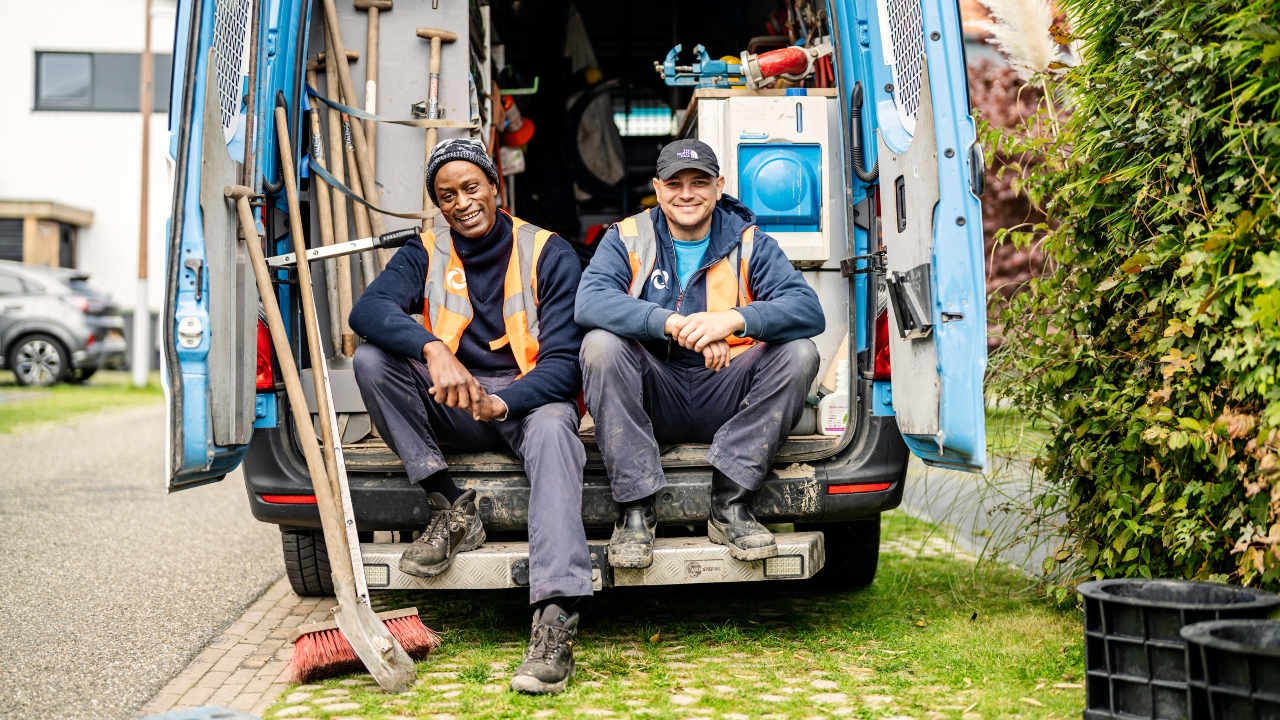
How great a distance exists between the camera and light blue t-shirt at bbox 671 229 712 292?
11.4ft

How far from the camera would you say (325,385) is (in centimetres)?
313

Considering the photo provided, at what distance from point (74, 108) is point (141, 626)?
73.7 ft

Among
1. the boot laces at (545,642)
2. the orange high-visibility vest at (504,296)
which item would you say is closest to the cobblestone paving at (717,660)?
the boot laces at (545,642)

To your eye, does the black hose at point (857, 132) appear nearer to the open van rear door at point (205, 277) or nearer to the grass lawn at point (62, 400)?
the open van rear door at point (205, 277)

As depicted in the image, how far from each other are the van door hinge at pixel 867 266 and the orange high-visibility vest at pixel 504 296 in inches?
39.4

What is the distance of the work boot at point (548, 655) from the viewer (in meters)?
2.73

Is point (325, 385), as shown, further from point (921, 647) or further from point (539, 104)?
Result: point (539, 104)

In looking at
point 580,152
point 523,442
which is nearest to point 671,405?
point 523,442

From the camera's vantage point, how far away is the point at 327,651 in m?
2.92

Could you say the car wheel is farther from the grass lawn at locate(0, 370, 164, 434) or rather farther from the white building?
the white building

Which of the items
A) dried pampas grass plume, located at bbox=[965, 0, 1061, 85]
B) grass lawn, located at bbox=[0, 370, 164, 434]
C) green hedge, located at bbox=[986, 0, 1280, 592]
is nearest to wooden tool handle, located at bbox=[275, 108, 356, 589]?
green hedge, located at bbox=[986, 0, 1280, 592]

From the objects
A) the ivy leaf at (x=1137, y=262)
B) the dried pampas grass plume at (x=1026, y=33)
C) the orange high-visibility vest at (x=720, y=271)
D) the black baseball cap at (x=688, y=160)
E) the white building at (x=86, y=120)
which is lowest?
the ivy leaf at (x=1137, y=262)

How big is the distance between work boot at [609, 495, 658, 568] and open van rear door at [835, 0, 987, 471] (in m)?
0.79

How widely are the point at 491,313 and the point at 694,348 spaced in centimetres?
73
